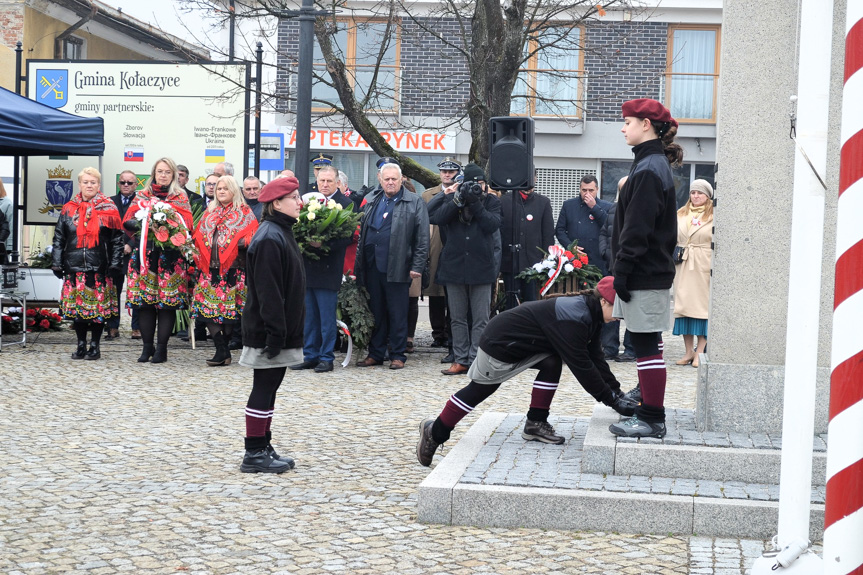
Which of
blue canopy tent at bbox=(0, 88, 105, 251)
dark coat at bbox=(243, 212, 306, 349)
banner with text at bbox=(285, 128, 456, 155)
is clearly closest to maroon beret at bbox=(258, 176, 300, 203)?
dark coat at bbox=(243, 212, 306, 349)

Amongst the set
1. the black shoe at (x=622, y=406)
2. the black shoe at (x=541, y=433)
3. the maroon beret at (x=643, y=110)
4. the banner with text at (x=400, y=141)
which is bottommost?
the black shoe at (x=541, y=433)

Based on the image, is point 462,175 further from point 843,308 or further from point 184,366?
point 843,308

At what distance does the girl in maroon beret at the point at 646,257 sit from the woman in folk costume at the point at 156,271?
6213mm

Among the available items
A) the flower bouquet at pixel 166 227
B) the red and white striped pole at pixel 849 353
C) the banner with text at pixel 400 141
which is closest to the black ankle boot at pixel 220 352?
the flower bouquet at pixel 166 227

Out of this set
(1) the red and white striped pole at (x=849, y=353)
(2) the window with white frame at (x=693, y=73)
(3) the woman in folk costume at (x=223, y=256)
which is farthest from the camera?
(2) the window with white frame at (x=693, y=73)

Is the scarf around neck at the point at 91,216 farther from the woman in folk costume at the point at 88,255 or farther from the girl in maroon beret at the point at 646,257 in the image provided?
the girl in maroon beret at the point at 646,257

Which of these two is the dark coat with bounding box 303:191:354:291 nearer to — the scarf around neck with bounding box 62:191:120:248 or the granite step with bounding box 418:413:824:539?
the scarf around neck with bounding box 62:191:120:248

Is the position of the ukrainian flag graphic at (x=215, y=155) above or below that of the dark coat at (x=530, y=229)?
above

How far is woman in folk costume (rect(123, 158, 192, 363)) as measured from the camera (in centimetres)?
1129

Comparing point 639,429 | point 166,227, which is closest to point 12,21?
point 166,227

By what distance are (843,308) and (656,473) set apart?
3.20 meters

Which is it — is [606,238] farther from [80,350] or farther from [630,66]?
[630,66]

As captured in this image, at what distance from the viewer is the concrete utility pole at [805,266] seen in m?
3.82

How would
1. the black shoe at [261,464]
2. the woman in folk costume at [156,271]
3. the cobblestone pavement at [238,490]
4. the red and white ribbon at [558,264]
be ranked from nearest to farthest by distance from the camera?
the cobblestone pavement at [238,490]
the black shoe at [261,464]
the woman in folk costume at [156,271]
the red and white ribbon at [558,264]
